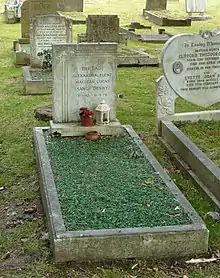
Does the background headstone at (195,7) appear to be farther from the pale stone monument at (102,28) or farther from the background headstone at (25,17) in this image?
the background headstone at (25,17)

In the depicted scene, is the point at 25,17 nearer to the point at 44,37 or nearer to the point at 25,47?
the point at 25,47

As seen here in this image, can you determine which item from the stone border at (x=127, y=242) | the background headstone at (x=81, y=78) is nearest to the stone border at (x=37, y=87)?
the background headstone at (x=81, y=78)

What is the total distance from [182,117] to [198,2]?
49.9 ft

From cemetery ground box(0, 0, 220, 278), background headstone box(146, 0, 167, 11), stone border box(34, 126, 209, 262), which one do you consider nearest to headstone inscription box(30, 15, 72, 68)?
cemetery ground box(0, 0, 220, 278)

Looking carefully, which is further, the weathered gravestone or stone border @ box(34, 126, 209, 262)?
the weathered gravestone

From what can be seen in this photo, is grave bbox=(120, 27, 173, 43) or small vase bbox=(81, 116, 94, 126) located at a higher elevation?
grave bbox=(120, 27, 173, 43)

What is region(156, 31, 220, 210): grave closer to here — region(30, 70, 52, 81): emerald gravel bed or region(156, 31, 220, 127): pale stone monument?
region(156, 31, 220, 127): pale stone monument

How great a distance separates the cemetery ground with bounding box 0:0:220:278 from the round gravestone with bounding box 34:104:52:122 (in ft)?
0.34

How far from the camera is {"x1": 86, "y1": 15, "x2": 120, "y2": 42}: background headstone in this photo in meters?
12.7

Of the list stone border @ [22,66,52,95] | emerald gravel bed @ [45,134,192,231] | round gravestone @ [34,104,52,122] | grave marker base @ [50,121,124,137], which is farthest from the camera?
stone border @ [22,66,52,95]

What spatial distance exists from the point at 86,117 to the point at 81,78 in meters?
0.48

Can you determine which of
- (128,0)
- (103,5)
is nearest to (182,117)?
(103,5)

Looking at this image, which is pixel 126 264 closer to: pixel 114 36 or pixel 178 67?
pixel 178 67

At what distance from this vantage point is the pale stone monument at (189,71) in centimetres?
691
